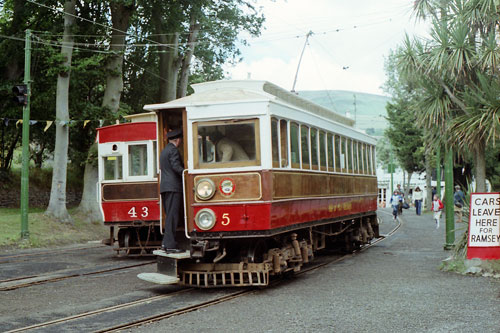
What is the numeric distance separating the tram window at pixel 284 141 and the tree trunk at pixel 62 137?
14.1m

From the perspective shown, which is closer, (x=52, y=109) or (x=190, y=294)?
(x=190, y=294)

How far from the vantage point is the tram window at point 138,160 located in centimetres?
1600

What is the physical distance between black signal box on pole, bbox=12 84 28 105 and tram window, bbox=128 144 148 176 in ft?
19.1

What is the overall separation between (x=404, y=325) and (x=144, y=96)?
2699 cm

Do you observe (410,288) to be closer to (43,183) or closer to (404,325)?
(404,325)

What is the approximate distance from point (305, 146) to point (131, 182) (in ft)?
17.8

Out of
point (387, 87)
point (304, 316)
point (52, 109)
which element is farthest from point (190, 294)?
point (387, 87)

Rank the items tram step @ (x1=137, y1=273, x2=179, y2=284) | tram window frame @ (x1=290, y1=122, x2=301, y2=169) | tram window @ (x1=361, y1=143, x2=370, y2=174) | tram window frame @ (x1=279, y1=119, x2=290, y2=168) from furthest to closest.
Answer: tram window @ (x1=361, y1=143, x2=370, y2=174)
tram window frame @ (x1=290, y1=122, x2=301, y2=169)
tram window frame @ (x1=279, y1=119, x2=290, y2=168)
tram step @ (x1=137, y1=273, x2=179, y2=284)

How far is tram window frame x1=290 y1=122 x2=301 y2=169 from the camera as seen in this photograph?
450 inches

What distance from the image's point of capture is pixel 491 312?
28.4ft

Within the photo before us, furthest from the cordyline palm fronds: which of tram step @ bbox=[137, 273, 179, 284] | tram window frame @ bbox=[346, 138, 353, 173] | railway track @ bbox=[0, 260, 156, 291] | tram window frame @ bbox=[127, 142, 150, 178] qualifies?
railway track @ bbox=[0, 260, 156, 291]

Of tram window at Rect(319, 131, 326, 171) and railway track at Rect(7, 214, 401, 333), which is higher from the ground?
tram window at Rect(319, 131, 326, 171)

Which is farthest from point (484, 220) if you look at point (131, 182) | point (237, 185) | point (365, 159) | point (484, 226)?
point (131, 182)

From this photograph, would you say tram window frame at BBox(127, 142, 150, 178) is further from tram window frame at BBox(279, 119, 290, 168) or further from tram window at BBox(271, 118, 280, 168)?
tram window at BBox(271, 118, 280, 168)
